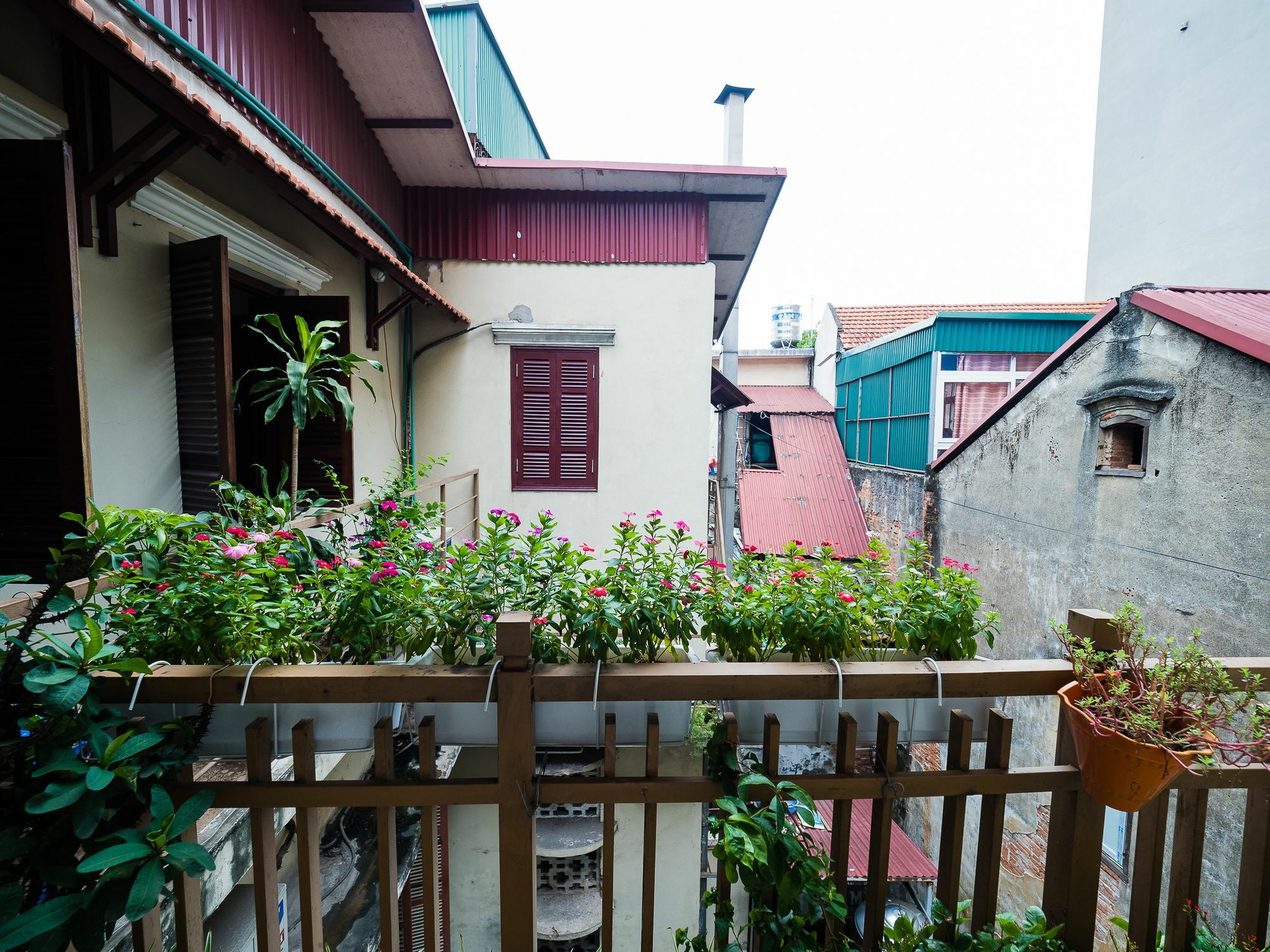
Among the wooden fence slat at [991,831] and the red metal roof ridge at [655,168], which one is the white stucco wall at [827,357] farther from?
the wooden fence slat at [991,831]

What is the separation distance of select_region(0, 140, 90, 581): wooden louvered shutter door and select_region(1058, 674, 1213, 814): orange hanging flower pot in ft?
10.1

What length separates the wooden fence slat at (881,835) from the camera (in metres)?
1.65

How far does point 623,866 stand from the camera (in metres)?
4.68

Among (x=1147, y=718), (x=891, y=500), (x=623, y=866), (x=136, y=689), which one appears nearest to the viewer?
(x=1147, y=718)

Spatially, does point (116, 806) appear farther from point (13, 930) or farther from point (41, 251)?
point (41, 251)

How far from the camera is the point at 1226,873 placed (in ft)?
15.8

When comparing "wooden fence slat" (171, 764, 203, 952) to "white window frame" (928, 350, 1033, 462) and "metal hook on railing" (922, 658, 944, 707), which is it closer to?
"metal hook on railing" (922, 658, 944, 707)

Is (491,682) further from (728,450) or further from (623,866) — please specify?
(728,450)

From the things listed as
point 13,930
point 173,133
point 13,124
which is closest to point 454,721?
point 13,930

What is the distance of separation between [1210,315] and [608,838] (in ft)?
22.9

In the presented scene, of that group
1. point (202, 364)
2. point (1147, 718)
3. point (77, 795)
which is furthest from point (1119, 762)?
point (202, 364)

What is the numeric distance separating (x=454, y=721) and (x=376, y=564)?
2.11 feet

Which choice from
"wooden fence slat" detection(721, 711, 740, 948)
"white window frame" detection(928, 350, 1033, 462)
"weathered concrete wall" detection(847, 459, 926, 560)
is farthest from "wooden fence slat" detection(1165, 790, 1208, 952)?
"white window frame" detection(928, 350, 1033, 462)

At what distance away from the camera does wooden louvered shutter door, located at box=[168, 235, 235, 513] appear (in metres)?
3.04
